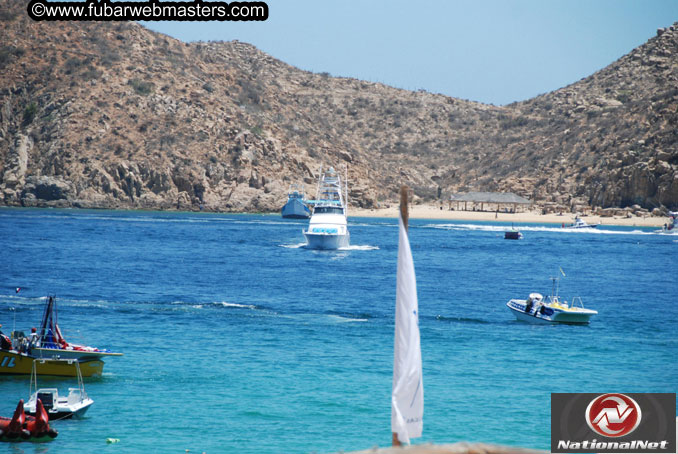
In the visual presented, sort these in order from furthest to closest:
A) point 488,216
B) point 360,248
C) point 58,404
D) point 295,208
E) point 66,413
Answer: point 488,216
point 295,208
point 360,248
point 58,404
point 66,413

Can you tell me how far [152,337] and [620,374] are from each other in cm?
1749

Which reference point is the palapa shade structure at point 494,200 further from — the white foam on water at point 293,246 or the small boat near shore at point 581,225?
the white foam on water at point 293,246

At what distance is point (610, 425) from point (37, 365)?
18.6 m

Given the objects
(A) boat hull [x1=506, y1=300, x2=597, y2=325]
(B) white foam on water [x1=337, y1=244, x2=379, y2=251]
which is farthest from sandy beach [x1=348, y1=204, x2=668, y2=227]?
(A) boat hull [x1=506, y1=300, x2=597, y2=325]

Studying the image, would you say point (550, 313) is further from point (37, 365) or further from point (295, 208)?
point (295, 208)

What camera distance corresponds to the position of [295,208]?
131625mm

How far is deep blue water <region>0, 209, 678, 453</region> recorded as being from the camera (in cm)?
2098

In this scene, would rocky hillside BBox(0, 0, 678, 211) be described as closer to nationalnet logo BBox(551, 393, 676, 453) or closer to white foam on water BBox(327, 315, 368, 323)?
white foam on water BBox(327, 315, 368, 323)

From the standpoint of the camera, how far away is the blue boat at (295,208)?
13000cm

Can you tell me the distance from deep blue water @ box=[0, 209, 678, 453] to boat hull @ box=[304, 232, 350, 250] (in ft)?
9.12

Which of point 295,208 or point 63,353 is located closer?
point 63,353

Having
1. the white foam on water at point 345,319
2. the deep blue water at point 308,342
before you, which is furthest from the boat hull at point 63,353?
the white foam on water at point 345,319

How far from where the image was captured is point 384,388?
971 inches

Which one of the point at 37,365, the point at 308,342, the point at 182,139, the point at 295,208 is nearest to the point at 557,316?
the point at 308,342
